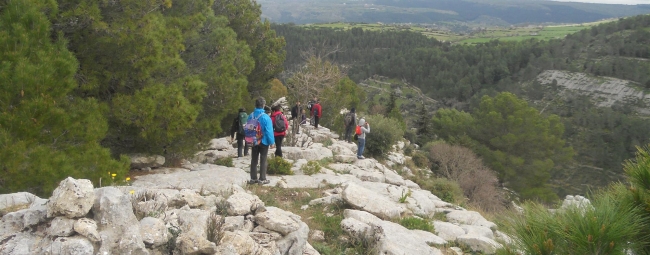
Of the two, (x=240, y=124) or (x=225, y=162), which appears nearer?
(x=225, y=162)

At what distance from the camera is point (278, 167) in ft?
33.3

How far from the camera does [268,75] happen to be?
19953 mm

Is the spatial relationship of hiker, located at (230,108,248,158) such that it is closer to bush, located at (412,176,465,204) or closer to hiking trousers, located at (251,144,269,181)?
hiking trousers, located at (251,144,269,181)

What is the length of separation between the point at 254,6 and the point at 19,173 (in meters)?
15.0

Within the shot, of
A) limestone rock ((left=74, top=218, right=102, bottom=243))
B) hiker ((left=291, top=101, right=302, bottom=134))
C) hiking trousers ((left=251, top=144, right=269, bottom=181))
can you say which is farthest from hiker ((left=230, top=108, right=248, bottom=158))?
limestone rock ((left=74, top=218, right=102, bottom=243))

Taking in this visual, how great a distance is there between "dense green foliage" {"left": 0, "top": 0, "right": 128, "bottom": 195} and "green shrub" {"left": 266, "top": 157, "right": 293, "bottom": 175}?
14.0ft

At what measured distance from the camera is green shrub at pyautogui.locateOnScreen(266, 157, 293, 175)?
1014cm

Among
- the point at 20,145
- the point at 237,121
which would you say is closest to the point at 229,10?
the point at 237,121

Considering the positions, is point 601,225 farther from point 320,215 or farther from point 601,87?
point 601,87

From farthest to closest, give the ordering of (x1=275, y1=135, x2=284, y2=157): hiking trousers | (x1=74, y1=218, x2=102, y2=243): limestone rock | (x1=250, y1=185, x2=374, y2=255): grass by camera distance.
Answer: (x1=275, y1=135, x2=284, y2=157): hiking trousers → (x1=250, y1=185, x2=374, y2=255): grass → (x1=74, y1=218, x2=102, y2=243): limestone rock

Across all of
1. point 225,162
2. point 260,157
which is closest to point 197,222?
point 260,157

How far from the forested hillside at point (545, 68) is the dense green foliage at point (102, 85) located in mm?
38684

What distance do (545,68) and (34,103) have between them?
82.2 m

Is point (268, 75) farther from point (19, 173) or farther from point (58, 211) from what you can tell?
point (58, 211)
